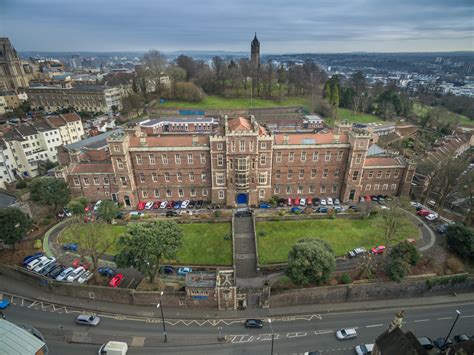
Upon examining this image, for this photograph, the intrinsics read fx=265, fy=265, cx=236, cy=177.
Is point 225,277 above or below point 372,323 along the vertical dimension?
above

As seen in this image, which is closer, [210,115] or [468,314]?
[468,314]

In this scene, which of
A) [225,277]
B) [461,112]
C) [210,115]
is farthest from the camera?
[461,112]

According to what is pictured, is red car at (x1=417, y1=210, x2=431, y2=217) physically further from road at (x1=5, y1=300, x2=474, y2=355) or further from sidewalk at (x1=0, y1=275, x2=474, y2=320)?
road at (x1=5, y1=300, x2=474, y2=355)

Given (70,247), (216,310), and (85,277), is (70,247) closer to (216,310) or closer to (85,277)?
(85,277)

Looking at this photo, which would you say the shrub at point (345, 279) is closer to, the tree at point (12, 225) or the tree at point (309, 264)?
the tree at point (309, 264)

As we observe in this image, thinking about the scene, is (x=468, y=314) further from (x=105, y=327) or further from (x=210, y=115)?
(x=210, y=115)

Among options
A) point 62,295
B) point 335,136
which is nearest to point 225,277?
point 62,295

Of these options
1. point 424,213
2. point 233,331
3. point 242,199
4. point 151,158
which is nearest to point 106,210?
point 151,158
